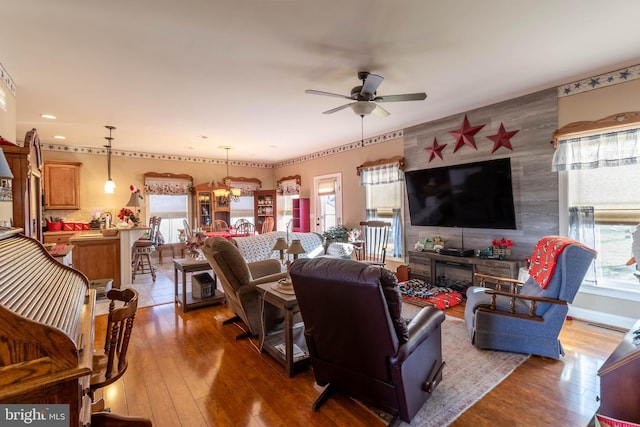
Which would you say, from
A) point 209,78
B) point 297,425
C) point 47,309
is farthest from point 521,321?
point 209,78

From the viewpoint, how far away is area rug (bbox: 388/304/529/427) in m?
2.00

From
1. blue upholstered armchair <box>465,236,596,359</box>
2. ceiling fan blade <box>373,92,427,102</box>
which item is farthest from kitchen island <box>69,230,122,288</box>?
blue upholstered armchair <box>465,236,596,359</box>

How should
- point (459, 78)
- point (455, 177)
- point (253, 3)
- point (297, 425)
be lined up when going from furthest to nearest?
point (455, 177) < point (459, 78) < point (253, 3) < point (297, 425)

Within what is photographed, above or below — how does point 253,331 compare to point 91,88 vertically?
below

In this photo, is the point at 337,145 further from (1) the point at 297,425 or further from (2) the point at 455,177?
(1) the point at 297,425

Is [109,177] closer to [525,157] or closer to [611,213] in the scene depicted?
[525,157]

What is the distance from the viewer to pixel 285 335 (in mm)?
2525

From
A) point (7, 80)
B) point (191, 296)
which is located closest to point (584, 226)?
point (191, 296)

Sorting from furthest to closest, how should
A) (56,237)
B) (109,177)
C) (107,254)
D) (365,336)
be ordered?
(109,177)
(56,237)
(107,254)
(365,336)

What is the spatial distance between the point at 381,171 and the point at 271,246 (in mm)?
2524

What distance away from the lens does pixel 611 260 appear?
3379 millimetres

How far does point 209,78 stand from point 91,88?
142 cm

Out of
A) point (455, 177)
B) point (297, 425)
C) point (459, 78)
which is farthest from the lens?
point (455, 177)

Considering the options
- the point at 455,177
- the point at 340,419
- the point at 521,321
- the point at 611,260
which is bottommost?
the point at 340,419
